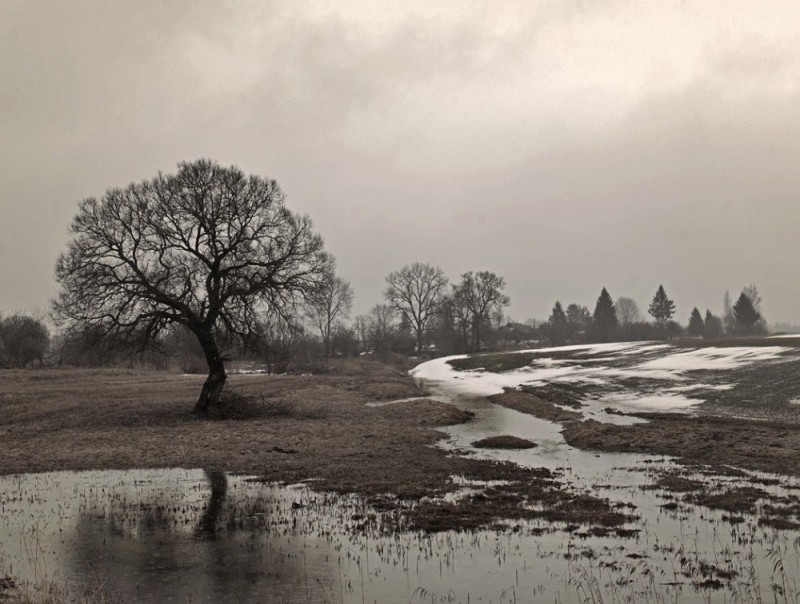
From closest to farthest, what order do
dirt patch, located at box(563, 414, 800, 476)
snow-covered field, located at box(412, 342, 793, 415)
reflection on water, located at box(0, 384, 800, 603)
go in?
reflection on water, located at box(0, 384, 800, 603) < dirt patch, located at box(563, 414, 800, 476) < snow-covered field, located at box(412, 342, 793, 415)

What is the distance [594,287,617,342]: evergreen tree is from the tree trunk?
334 feet

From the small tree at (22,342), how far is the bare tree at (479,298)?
241 ft

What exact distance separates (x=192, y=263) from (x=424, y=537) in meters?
23.1

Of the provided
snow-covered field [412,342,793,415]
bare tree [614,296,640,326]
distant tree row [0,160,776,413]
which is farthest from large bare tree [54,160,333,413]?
bare tree [614,296,640,326]

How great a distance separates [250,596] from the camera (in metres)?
7.48

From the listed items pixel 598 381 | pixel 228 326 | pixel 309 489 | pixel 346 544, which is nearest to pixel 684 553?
pixel 346 544

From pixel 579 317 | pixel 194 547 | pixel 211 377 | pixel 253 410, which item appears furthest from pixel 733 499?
pixel 579 317

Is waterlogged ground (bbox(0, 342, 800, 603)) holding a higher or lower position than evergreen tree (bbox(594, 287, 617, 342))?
lower

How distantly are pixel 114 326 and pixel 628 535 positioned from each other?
2538 cm

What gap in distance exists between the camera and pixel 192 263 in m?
29.0

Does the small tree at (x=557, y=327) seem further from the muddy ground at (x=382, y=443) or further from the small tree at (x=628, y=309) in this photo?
the muddy ground at (x=382, y=443)

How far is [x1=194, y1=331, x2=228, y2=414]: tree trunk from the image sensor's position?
28859mm

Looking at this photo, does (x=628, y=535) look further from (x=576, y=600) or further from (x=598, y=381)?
(x=598, y=381)

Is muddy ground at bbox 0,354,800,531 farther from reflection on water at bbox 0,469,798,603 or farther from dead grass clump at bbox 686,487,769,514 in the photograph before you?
reflection on water at bbox 0,469,798,603
